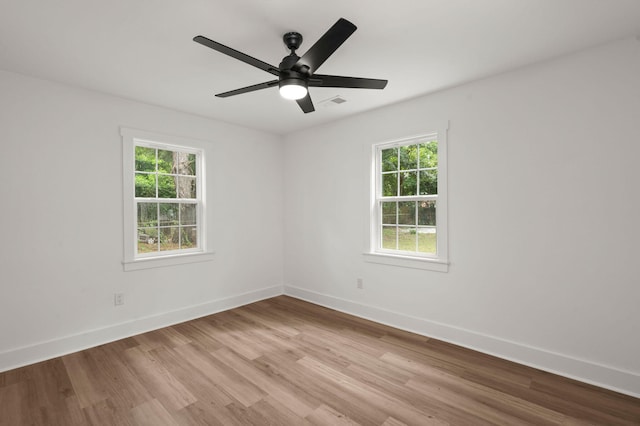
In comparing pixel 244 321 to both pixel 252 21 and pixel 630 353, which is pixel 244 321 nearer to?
pixel 252 21

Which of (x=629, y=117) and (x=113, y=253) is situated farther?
(x=113, y=253)

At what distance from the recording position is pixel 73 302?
10.1ft

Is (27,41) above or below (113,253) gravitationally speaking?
above

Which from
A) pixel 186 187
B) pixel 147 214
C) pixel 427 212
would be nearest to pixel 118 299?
pixel 147 214

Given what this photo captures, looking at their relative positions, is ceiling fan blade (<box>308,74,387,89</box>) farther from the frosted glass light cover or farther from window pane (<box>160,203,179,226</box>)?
window pane (<box>160,203,179,226</box>)

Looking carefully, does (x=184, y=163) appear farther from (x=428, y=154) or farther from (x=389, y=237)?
(x=428, y=154)

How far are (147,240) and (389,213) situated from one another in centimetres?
292

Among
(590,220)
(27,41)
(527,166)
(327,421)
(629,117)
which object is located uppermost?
(27,41)

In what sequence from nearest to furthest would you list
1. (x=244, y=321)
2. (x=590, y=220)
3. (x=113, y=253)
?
(x=590, y=220) → (x=113, y=253) → (x=244, y=321)

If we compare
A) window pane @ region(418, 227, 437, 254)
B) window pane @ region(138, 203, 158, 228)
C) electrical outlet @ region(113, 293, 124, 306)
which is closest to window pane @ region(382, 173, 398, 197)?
window pane @ region(418, 227, 437, 254)

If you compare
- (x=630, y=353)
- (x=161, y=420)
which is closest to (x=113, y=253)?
(x=161, y=420)

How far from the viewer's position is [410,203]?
366cm

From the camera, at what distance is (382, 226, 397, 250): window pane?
12.5 ft

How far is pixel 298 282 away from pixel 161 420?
9.57 ft
